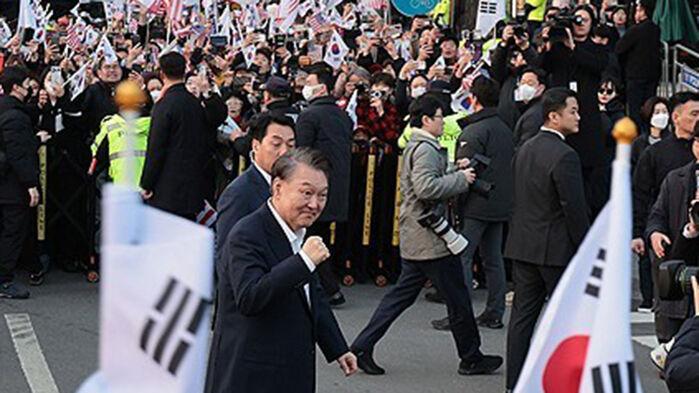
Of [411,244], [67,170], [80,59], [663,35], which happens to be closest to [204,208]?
[67,170]

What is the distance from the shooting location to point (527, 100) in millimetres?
11656

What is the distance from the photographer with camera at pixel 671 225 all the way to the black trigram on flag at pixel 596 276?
461 centimetres

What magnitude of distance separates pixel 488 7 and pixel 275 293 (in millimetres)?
10262

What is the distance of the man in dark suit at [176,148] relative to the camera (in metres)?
10.6

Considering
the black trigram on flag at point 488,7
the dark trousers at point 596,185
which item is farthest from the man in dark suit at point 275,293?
the black trigram on flag at point 488,7

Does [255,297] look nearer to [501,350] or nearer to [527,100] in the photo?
[501,350]

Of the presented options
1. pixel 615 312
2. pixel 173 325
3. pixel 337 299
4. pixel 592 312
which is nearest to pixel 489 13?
pixel 337 299

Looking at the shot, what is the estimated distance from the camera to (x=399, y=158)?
1245 cm

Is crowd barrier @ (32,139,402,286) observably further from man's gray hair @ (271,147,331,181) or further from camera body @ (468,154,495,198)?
man's gray hair @ (271,147,331,181)

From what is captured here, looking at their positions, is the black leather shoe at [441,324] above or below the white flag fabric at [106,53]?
below

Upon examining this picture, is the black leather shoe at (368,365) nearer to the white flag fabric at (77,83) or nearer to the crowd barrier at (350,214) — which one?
the crowd barrier at (350,214)

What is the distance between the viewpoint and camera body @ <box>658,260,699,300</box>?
21.5ft

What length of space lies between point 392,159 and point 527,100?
1416 mm

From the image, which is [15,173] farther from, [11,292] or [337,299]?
[337,299]
